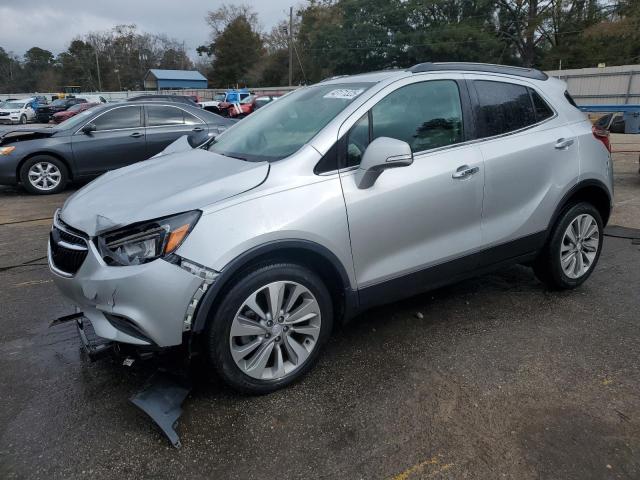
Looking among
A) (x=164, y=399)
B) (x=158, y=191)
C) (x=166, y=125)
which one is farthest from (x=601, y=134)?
(x=166, y=125)

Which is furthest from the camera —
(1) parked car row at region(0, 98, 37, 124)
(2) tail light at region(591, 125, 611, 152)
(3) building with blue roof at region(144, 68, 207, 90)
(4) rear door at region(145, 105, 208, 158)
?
(3) building with blue roof at region(144, 68, 207, 90)

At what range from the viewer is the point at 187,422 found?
2.62 meters

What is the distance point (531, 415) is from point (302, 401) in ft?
3.94

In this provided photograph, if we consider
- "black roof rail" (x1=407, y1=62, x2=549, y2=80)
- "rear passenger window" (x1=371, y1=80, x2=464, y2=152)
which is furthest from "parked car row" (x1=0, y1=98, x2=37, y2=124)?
"rear passenger window" (x1=371, y1=80, x2=464, y2=152)

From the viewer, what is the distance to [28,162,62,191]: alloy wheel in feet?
29.2

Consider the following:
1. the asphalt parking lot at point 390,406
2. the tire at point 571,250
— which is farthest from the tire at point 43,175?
the tire at point 571,250

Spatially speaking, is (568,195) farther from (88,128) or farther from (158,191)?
(88,128)

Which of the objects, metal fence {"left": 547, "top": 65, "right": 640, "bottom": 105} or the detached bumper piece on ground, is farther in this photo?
metal fence {"left": 547, "top": 65, "right": 640, "bottom": 105}

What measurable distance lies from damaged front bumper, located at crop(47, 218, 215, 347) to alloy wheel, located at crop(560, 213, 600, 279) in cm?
291

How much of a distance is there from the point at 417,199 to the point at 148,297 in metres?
1.65

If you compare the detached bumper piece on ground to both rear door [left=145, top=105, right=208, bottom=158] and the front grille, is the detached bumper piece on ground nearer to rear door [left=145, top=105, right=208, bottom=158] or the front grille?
the front grille

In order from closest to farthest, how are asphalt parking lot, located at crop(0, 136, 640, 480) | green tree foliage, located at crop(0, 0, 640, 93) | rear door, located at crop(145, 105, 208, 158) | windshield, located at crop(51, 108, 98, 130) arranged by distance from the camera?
asphalt parking lot, located at crop(0, 136, 640, 480), windshield, located at crop(51, 108, 98, 130), rear door, located at crop(145, 105, 208, 158), green tree foliage, located at crop(0, 0, 640, 93)

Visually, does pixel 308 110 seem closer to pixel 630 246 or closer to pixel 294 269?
pixel 294 269

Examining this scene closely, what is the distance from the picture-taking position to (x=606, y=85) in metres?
28.0
